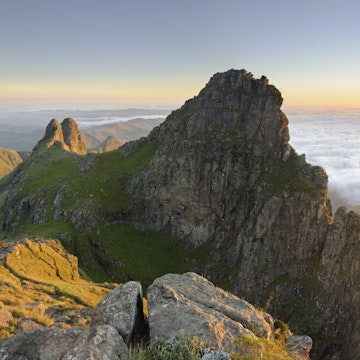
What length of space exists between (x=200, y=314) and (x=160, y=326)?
2863 millimetres

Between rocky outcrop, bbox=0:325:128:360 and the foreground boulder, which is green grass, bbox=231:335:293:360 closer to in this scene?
the foreground boulder

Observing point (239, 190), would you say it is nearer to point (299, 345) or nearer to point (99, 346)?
point (299, 345)

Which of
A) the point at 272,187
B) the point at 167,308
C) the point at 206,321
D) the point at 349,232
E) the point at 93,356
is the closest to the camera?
the point at 93,356

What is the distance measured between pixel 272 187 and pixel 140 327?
355ft

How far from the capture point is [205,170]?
404 ft

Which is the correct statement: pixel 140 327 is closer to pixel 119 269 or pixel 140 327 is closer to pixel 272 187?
pixel 119 269

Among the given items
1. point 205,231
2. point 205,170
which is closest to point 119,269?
point 205,231

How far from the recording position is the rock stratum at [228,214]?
103m

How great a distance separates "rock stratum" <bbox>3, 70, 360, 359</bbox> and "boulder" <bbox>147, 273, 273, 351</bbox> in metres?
85.0

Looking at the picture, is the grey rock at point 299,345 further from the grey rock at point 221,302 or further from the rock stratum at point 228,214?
the rock stratum at point 228,214

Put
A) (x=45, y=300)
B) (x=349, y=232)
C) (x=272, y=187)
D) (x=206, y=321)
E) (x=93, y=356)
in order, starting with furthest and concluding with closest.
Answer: (x=272, y=187)
(x=349, y=232)
(x=45, y=300)
(x=206, y=321)
(x=93, y=356)

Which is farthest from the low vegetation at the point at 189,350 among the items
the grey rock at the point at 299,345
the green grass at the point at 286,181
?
the green grass at the point at 286,181

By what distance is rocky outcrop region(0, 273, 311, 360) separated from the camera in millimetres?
13703

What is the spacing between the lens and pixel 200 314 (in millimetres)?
18641
